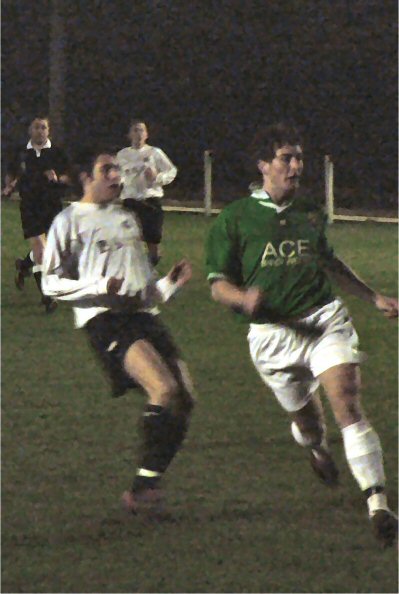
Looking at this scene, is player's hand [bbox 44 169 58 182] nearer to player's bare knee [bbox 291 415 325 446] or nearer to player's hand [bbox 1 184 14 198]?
player's hand [bbox 1 184 14 198]

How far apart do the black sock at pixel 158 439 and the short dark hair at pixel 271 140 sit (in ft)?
4.33

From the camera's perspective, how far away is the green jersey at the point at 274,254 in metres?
7.86

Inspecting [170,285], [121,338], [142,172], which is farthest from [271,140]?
[142,172]

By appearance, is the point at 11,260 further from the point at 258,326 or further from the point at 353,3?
the point at 353,3

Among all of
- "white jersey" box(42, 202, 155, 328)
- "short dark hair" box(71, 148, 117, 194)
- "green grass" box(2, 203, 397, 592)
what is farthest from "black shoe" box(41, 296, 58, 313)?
"white jersey" box(42, 202, 155, 328)

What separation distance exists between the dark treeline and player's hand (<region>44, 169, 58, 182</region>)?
1438 cm

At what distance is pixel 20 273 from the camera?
55.3 ft

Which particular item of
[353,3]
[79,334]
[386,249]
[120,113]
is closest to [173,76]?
[120,113]

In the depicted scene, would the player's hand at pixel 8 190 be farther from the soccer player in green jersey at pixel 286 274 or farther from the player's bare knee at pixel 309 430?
the soccer player in green jersey at pixel 286 274

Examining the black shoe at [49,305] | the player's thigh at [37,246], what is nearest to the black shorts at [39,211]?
the player's thigh at [37,246]

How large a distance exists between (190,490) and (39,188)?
335 inches

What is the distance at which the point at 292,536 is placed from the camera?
7367 mm

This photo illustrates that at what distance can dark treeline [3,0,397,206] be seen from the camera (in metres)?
33.3

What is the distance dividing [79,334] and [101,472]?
17.6 ft
